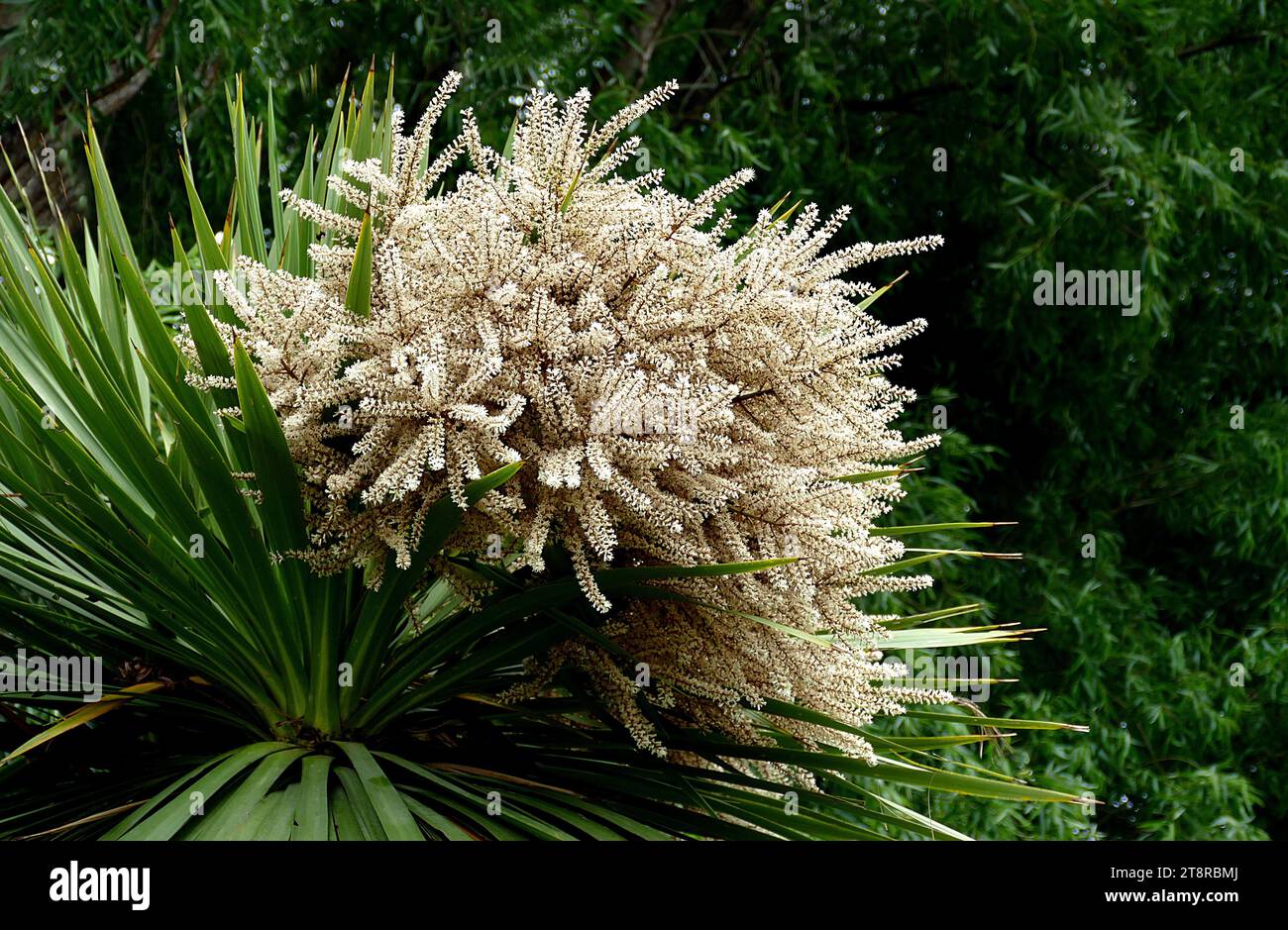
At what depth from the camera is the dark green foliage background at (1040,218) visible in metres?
4.48

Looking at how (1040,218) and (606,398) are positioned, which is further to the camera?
(1040,218)

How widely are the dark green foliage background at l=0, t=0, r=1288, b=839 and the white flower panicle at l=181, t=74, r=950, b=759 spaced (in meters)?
2.47

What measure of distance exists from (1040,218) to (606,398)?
386 centimetres

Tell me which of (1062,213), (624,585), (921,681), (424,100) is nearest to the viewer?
(624,585)

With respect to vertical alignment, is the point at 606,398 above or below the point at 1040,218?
below

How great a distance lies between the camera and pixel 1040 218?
5.01 meters

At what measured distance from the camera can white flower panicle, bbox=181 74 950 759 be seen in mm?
1591

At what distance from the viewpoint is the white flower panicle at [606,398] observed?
1591 millimetres

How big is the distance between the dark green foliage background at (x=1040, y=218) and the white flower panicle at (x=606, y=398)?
2466 mm

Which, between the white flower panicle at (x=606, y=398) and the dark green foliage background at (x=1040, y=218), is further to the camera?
the dark green foliage background at (x=1040, y=218)

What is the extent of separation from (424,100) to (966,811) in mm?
3001
